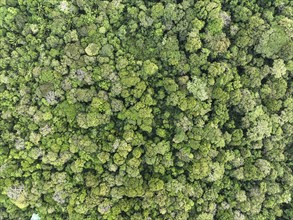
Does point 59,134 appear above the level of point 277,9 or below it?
below

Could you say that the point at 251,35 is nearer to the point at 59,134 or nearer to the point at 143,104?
the point at 143,104

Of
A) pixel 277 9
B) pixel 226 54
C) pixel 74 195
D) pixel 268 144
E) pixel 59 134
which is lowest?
pixel 74 195

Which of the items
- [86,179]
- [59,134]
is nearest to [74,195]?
[86,179]

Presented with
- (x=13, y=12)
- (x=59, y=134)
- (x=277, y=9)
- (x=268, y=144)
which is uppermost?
(x=277, y=9)

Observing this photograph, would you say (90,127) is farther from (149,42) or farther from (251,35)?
(251,35)

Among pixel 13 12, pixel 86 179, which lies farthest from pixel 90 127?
pixel 13 12

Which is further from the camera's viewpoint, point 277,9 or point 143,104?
point 277,9
